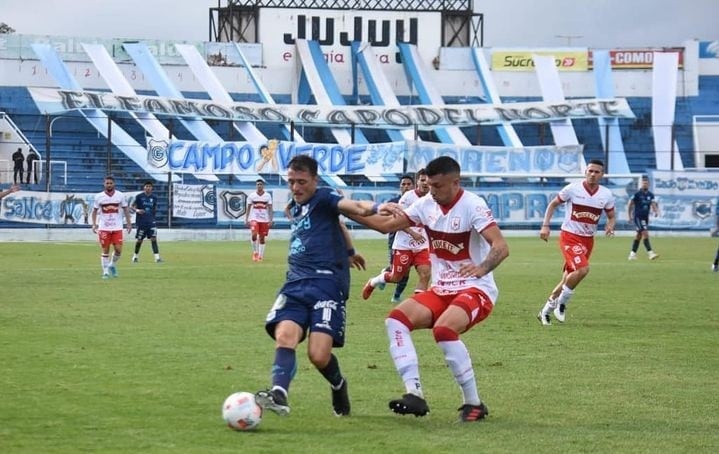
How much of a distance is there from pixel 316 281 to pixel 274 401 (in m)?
1.08

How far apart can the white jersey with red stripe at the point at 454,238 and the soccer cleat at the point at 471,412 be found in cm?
99

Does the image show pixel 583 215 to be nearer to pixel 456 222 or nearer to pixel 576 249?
pixel 576 249

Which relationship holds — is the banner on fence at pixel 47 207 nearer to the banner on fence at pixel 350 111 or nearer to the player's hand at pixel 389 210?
the banner on fence at pixel 350 111

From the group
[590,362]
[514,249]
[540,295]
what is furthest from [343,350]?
[514,249]

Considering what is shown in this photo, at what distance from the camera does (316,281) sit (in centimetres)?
978

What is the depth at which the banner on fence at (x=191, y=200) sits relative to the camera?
48625 mm

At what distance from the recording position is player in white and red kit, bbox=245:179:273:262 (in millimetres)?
34156

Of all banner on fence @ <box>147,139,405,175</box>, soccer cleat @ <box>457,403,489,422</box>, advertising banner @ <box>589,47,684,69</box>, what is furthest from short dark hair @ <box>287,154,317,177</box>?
advertising banner @ <box>589,47,684,69</box>

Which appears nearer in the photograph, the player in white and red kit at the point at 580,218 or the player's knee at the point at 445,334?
the player's knee at the point at 445,334

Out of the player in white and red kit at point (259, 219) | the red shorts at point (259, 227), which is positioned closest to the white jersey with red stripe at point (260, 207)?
the player in white and red kit at point (259, 219)

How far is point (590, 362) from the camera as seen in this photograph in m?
13.4

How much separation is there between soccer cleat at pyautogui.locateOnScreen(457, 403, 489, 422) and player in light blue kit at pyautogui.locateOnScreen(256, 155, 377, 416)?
0.88 metres

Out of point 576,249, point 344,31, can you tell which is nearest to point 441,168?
point 576,249

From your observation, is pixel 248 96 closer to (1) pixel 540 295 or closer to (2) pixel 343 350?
(1) pixel 540 295
